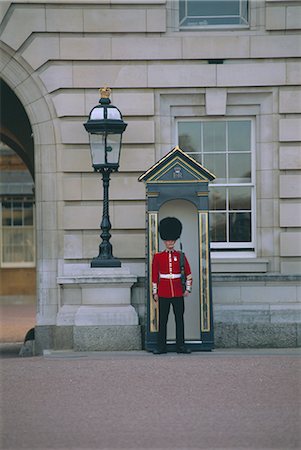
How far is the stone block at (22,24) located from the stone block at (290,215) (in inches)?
141

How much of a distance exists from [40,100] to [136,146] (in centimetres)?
128

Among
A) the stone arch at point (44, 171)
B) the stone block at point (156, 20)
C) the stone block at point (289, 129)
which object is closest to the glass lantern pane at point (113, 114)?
the stone arch at point (44, 171)

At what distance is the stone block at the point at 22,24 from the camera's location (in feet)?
45.6

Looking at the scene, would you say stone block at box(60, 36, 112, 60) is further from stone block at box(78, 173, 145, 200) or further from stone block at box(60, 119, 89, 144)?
stone block at box(78, 173, 145, 200)

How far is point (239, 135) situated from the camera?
46.9ft

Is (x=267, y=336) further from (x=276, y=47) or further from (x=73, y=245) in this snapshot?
(x=276, y=47)

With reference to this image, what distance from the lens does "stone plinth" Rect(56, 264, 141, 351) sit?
43.7 feet

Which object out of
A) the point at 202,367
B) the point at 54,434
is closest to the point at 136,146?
the point at 202,367

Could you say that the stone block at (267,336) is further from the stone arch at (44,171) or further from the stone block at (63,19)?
the stone block at (63,19)

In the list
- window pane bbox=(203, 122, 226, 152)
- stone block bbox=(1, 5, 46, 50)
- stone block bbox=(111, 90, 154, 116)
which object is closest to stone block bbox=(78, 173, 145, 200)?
stone block bbox=(111, 90, 154, 116)

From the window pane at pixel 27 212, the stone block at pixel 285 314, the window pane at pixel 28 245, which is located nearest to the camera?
A: the stone block at pixel 285 314

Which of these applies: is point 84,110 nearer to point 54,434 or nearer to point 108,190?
point 108,190

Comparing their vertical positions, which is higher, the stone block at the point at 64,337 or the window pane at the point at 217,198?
the window pane at the point at 217,198

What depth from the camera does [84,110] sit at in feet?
45.8
